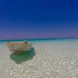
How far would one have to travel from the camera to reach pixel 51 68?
28.5 ft

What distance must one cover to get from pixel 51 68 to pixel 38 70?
610mm

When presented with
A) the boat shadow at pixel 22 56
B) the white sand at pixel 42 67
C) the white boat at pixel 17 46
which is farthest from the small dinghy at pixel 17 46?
the white sand at pixel 42 67

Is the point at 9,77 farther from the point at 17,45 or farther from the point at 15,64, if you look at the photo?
the point at 17,45

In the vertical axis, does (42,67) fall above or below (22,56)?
below

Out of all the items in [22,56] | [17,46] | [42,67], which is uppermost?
[17,46]

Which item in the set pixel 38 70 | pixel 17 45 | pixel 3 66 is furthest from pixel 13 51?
pixel 38 70

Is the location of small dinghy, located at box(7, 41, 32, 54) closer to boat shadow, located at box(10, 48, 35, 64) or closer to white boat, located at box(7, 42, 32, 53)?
white boat, located at box(7, 42, 32, 53)

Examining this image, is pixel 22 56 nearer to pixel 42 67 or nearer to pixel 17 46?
pixel 17 46

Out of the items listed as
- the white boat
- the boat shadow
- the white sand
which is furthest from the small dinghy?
the white sand

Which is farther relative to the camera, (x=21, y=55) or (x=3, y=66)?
(x=21, y=55)

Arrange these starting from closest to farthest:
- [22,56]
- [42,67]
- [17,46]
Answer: [42,67]
[22,56]
[17,46]

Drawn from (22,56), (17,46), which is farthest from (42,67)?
(17,46)

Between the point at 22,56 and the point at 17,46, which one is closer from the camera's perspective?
the point at 22,56

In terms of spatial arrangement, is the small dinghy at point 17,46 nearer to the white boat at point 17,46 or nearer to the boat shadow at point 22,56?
the white boat at point 17,46
